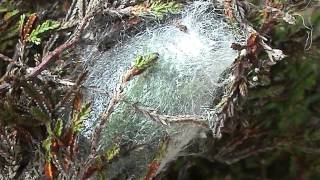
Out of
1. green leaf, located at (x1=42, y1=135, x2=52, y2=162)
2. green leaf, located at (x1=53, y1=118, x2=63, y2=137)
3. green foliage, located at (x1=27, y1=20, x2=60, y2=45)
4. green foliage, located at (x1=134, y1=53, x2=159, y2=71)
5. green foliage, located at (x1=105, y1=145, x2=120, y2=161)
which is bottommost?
green foliage, located at (x1=105, y1=145, x2=120, y2=161)

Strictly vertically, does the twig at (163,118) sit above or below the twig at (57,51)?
below

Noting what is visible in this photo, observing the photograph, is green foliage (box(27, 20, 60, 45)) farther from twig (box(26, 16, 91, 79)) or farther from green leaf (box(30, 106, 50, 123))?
green leaf (box(30, 106, 50, 123))

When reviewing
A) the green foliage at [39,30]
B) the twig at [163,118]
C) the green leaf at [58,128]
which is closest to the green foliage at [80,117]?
the green leaf at [58,128]

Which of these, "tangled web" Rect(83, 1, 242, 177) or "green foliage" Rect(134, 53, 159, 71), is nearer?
"green foliage" Rect(134, 53, 159, 71)

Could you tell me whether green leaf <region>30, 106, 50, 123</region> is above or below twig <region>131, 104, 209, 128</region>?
above

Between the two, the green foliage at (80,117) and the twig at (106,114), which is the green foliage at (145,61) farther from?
the green foliage at (80,117)

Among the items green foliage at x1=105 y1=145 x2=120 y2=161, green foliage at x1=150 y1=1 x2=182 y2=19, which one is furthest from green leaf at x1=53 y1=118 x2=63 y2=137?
green foliage at x1=150 y1=1 x2=182 y2=19

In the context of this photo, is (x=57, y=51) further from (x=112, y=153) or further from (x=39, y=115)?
(x=112, y=153)

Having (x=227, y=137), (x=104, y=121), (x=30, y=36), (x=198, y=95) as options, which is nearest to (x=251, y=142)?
(x=227, y=137)
